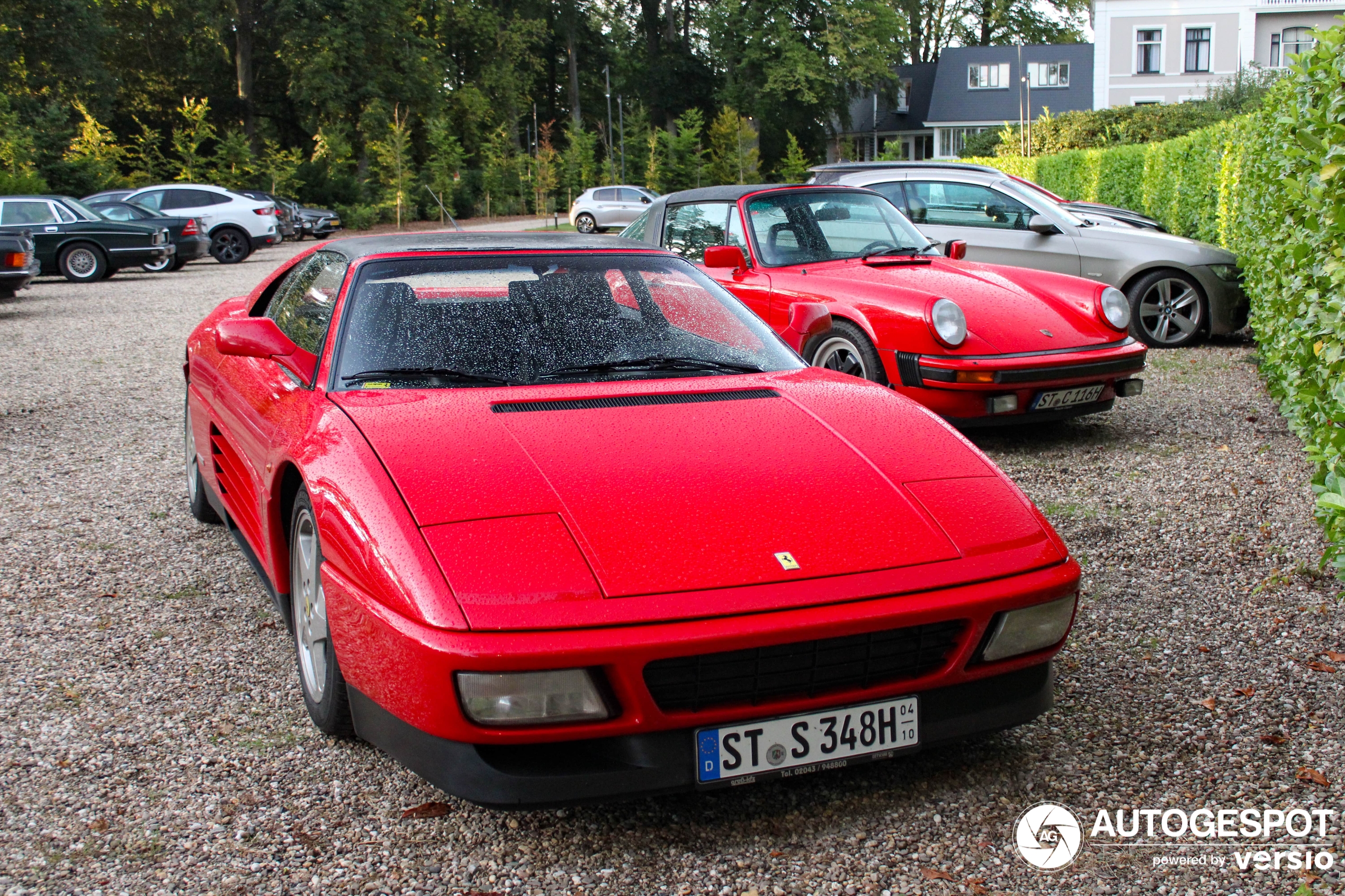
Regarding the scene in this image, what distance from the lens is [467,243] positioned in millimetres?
3617

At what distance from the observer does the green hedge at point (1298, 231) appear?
134 inches

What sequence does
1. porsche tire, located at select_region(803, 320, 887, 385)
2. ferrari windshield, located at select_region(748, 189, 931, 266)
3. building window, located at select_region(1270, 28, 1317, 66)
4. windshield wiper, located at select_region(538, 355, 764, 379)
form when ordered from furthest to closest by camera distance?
building window, located at select_region(1270, 28, 1317, 66) < ferrari windshield, located at select_region(748, 189, 931, 266) < porsche tire, located at select_region(803, 320, 887, 385) < windshield wiper, located at select_region(538, 355, 764, 379)

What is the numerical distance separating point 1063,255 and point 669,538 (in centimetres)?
825

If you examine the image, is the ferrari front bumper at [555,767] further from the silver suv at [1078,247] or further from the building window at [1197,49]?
the building window at [1197,49]

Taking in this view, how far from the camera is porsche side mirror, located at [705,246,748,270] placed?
6.33 meters

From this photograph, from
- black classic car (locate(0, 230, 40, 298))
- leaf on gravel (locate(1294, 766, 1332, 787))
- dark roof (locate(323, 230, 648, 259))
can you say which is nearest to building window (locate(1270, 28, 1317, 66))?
black classic car (locate(0, 230, 40, 298))

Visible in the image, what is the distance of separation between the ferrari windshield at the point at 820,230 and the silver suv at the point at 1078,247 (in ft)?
7.41

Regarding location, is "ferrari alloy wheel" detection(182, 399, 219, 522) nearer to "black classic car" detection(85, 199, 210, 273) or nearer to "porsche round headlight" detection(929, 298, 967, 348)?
"porsche round headlight" detection(929, 298, 967, 348)

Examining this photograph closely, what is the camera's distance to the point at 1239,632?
11.6 feet

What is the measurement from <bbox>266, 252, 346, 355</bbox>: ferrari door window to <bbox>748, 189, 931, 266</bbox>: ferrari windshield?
3441 mm

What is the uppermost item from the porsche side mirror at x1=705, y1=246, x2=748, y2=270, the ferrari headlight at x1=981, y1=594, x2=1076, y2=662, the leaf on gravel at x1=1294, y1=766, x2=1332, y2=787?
the porsche side mirror at x1=705, y1=246, x2=748, y2=270

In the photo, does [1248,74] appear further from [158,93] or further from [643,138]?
[158,93]

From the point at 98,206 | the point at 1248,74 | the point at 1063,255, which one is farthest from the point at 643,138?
the point at 1063,255

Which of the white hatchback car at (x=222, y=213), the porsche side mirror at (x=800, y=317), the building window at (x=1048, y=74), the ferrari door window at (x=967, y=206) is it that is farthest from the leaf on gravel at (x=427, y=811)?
the building window at (x=1048, y=74)
